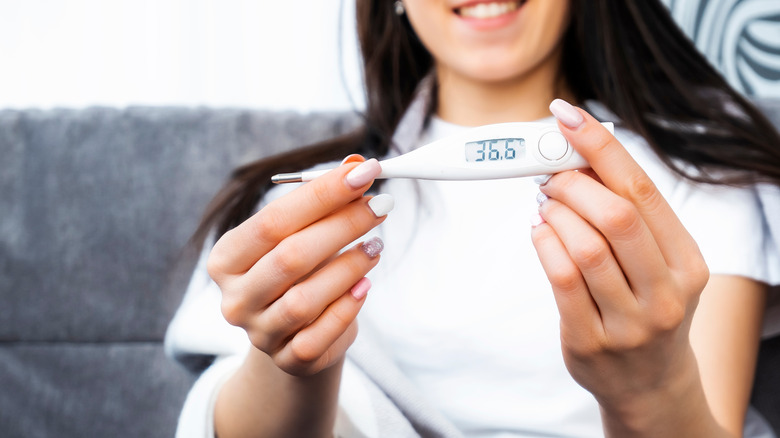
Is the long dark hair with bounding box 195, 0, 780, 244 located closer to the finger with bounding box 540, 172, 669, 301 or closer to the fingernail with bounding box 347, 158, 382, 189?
the finger with bounding box 540, 172, 669, 301

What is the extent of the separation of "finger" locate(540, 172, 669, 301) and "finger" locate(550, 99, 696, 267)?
0.04 feet

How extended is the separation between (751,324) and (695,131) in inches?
10.6

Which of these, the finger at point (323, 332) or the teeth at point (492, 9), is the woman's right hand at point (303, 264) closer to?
the finger at point (323, 332)

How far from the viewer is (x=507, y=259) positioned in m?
→ 0.89

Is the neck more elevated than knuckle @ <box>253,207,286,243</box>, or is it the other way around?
knuckle @ <box>253,207,286,243</box>

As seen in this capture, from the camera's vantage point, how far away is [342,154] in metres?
1.06

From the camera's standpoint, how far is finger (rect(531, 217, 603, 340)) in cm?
52

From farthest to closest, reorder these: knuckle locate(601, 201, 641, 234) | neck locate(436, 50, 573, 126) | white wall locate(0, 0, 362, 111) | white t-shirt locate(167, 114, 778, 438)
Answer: white wall locate(0, 0, 362, 111) → neck locate(436, 50, 573, 126) → white t-shirt locate(167, 114, 778, 438) → knuckle locate(601, 201, 641, 234)

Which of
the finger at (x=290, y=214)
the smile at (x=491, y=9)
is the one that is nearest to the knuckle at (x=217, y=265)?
the finger at (x=290, y=214)

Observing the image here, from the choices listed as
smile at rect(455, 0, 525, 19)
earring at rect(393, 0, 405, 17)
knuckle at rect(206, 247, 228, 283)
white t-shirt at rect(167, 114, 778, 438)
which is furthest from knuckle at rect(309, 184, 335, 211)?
earring at rect(393, 0, 405, 17)

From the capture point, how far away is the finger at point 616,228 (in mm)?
486

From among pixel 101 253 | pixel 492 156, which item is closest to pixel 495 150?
pixel 492 156

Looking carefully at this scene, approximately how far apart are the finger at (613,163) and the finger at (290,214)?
0.14 metres

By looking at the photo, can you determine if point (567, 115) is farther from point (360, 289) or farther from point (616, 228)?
point (360, 289)
